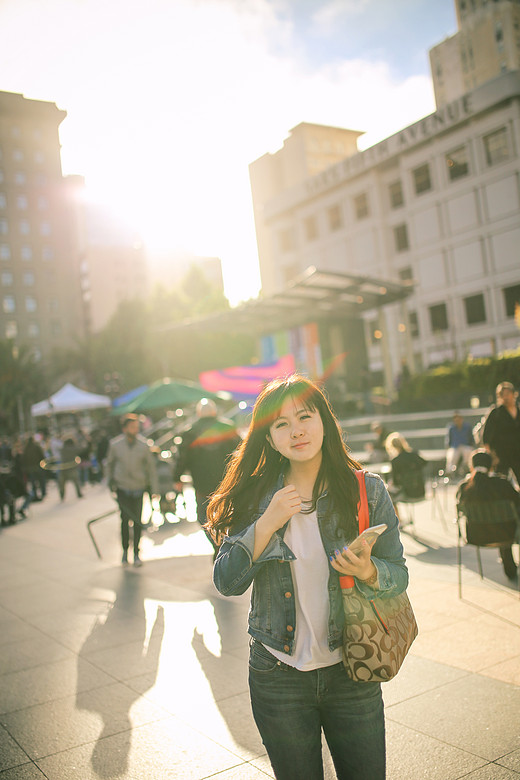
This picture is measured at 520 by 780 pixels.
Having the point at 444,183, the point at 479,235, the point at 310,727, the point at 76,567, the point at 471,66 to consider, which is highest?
the point at 471,66

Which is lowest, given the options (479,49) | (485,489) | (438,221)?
(485,489)

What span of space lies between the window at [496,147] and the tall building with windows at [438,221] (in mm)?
55

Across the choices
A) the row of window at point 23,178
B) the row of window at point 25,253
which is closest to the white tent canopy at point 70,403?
the row of window at point 25,253

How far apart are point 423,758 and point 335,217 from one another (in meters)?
48.7

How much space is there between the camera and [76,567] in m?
9.51

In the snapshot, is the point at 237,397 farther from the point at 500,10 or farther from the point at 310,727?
the point at 500,10

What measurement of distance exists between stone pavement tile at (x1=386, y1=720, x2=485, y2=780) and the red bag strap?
5.51 ft

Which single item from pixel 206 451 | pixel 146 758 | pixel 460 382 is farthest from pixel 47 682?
pixel 460 382

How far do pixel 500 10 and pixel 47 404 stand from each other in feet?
245

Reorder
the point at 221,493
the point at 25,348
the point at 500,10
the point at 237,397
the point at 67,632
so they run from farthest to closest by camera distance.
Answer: the point at 500,10, the point at 25,348, the point at 237,397, the point at 67,632, the point at 221,493

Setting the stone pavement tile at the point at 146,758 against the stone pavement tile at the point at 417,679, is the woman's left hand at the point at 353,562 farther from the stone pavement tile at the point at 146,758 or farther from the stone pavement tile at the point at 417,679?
the stone pavement tile at the point at 417,679

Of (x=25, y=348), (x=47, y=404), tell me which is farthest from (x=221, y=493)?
(x=25, y=348)

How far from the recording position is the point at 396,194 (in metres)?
46.3

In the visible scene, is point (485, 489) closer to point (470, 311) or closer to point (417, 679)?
point (417, 679)
